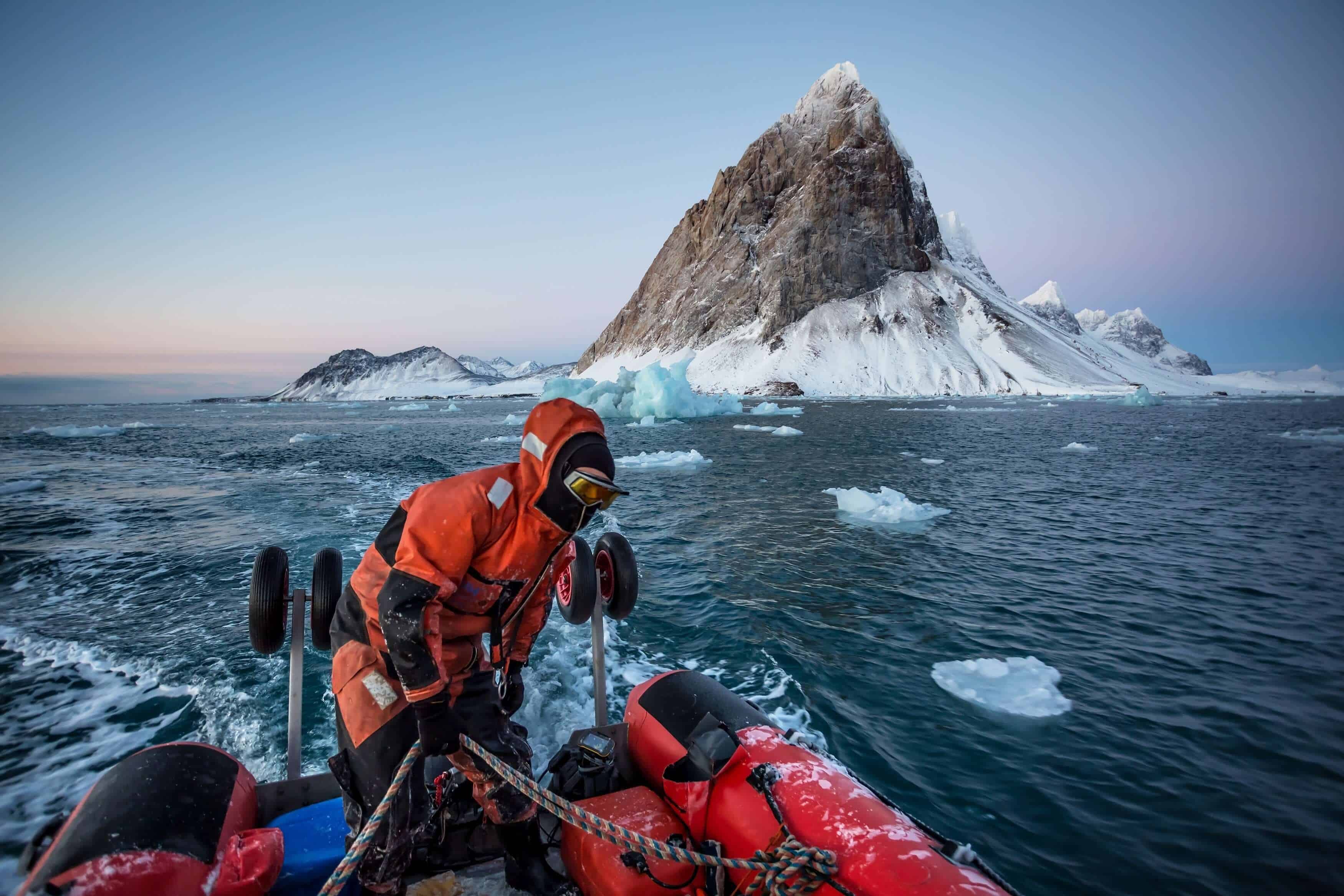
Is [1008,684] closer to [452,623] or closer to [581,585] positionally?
[581,585]

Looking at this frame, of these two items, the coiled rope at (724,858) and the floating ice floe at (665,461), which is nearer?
the coiled rope at (724,858)

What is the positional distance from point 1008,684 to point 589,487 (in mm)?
5696

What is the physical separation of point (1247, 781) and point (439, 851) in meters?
5.93

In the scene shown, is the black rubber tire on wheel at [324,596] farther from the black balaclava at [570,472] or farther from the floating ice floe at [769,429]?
the floating ice floe at [769,429]

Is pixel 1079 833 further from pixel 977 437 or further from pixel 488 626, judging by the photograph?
pixel 977 437

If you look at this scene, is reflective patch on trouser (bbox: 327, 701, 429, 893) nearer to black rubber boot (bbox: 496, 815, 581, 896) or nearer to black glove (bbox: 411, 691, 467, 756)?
black glove (bbox: 411, 691, 467, 756)

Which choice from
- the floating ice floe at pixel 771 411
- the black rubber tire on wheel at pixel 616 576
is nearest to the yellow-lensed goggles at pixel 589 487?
the black rubber tire on wheel at pixel 616 576

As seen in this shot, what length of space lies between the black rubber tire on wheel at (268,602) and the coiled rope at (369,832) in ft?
3.67

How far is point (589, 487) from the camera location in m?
2.58

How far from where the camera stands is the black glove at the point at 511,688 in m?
3.31

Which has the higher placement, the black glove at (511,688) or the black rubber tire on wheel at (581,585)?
the black rubber tire on wheel at (581,585)

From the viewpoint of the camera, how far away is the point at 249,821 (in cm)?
284

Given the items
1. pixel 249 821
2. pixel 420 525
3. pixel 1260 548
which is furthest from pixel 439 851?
pixel 1260 548

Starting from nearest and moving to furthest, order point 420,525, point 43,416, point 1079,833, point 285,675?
point 420,525, point 1079,833, point 285,675, point 43,416
